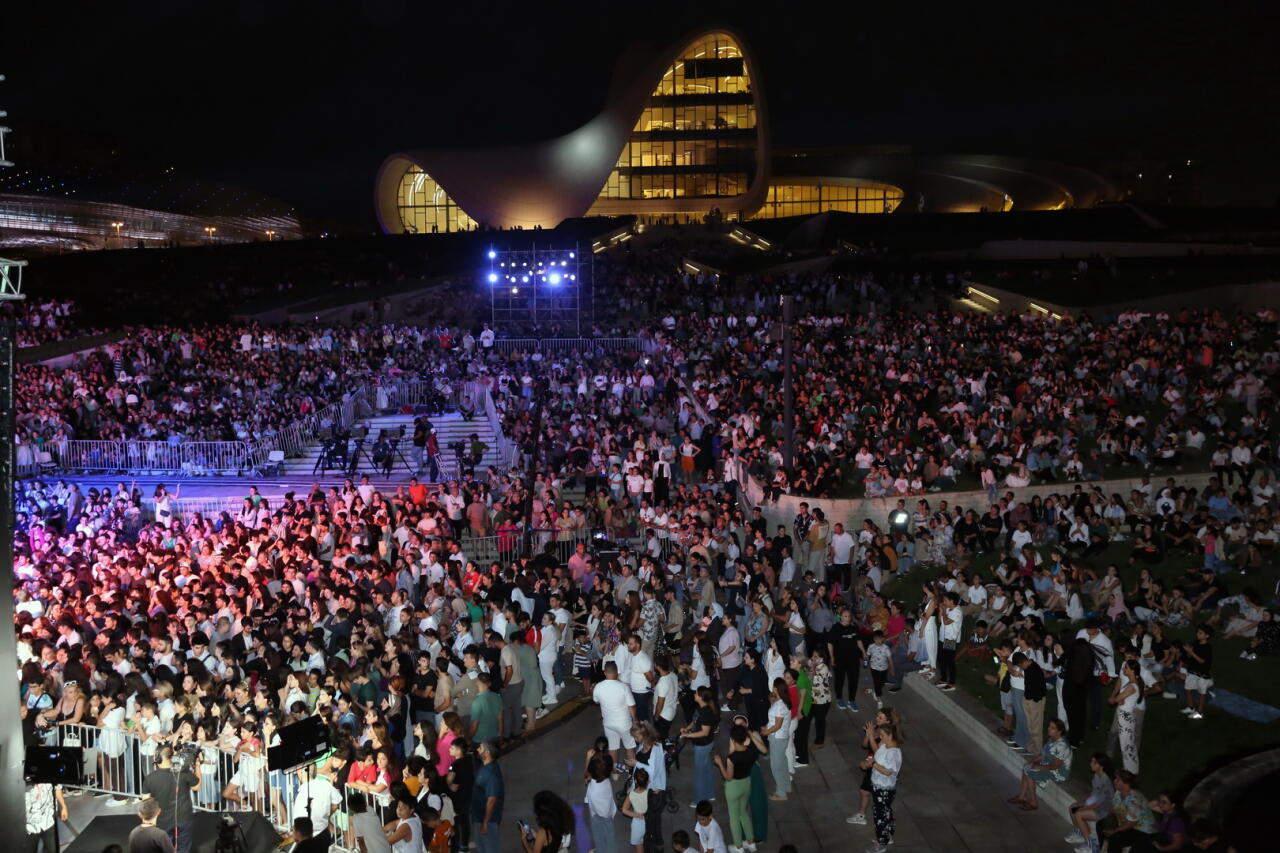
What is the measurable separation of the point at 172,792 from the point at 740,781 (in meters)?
3.51

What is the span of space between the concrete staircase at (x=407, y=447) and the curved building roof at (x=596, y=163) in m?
40.1

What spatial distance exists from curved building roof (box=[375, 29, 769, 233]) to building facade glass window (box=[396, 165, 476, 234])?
274 millimetres

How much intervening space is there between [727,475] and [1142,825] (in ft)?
34.7

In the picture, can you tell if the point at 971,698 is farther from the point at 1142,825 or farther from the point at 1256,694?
the point at 1142,825

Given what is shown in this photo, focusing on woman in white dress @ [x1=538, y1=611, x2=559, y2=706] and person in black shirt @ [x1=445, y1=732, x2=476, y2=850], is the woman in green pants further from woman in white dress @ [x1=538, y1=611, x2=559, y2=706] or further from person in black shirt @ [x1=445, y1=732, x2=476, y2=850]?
woman in white dress @ [x1=538, y1=611, x2=559, y2=706]

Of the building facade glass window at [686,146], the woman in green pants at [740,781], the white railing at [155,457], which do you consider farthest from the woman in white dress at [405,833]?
the building facade glass window at [686,146]

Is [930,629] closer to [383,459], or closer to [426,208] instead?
[383,459]

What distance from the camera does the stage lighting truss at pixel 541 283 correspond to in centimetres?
2986

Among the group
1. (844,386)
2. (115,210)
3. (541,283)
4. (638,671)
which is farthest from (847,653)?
(115,210)

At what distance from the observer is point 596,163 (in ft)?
205

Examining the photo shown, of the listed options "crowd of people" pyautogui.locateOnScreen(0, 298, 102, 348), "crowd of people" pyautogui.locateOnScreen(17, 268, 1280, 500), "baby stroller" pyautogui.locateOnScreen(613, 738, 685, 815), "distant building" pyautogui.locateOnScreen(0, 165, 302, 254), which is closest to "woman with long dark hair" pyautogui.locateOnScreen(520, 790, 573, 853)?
"baby stroller" pyautogui.locateOnScreen(613, 738, 685, 815)

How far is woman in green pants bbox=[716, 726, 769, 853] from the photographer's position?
7486mm

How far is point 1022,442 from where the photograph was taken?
54.2 ft

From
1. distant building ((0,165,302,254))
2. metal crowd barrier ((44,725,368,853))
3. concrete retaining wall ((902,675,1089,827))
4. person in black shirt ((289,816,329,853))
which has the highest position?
distant building ((0,165,302,254))
